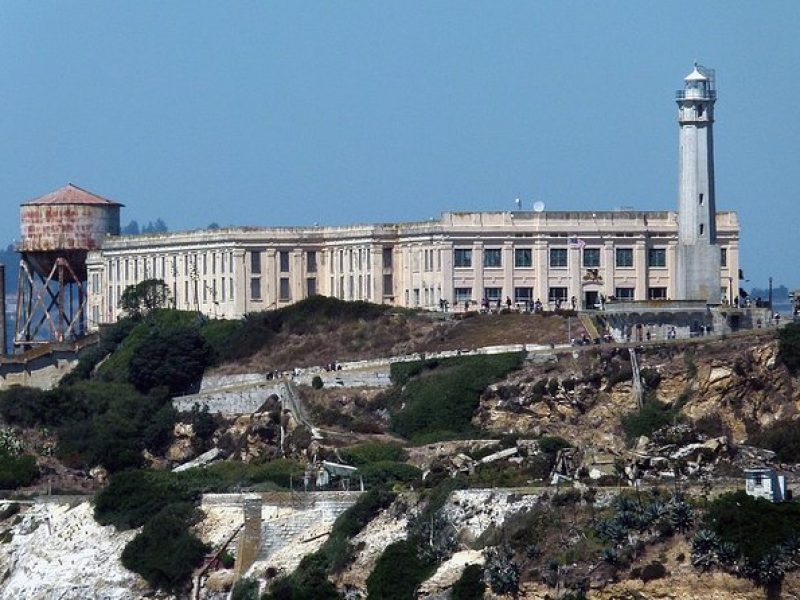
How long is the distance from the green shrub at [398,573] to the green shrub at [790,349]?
885 inches

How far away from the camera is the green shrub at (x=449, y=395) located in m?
120

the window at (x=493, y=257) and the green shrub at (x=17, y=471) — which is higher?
the window at (x=493, y=257)

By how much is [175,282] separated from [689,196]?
35260 millimetres

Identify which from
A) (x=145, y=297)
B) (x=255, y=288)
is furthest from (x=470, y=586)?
(x=145, y=297)

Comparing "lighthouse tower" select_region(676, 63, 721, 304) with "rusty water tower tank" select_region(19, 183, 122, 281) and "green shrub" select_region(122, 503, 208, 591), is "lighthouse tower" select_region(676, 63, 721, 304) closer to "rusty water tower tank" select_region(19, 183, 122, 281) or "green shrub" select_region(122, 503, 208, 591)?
"green shrub" select_region(122, 503, 208, 591)

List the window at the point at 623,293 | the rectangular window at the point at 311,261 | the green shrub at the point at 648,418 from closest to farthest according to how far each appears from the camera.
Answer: the green shrub at the point at 648,418 → the window at the point at 623,293 → the rectangular window at the point at 311,261

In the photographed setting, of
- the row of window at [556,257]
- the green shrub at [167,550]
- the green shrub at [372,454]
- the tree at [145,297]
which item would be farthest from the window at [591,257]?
the green shrub at [167,550]

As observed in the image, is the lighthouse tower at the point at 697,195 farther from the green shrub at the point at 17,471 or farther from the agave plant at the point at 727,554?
the agave plant at the point at 727,554

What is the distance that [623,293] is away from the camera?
139 metres

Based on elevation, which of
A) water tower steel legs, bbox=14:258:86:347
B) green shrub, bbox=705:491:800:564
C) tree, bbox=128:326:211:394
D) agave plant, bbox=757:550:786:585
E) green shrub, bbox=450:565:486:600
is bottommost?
green shrub, bbox=450:565:486:600

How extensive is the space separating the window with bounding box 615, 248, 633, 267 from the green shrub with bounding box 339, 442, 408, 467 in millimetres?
24990

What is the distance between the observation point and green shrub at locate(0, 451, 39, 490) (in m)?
121

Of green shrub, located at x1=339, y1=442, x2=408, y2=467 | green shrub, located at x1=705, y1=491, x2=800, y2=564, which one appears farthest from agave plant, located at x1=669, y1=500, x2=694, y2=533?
green shrub, located at x1=339, y1=442, x2=408, y2=467

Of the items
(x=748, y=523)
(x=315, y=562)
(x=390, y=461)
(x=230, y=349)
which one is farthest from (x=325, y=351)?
(x=748, y=523)
